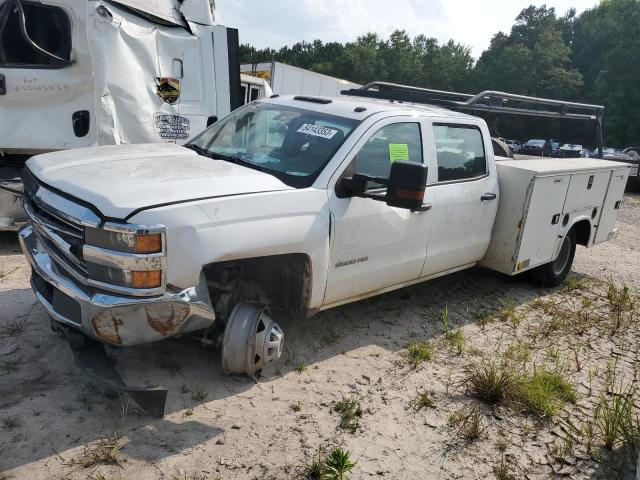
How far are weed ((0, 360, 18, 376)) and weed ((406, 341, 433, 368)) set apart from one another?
2682 mm

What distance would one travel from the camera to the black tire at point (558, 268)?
19.4 ft

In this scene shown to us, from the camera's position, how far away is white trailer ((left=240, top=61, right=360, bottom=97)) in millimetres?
15062

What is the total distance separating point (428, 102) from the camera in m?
5.32

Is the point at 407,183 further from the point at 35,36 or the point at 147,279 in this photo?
the point at 35,36

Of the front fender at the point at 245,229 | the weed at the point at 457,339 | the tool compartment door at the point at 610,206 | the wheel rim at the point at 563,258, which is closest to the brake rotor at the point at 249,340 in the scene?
the front fender at the point at 245,229

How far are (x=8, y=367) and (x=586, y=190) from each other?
18.5 feet

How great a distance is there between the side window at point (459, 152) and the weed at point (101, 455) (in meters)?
3.04

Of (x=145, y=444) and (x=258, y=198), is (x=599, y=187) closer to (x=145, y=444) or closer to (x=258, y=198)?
(x=258, y=198)

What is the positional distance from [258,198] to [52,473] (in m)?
1.75

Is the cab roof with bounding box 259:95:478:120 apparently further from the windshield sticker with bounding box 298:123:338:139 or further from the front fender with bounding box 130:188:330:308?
the front fender with bounding box 130:188:330:308

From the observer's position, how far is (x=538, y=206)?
5160 millimetres

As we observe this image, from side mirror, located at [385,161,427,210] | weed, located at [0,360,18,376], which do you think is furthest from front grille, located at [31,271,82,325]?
side mirror, located at [385,161,427,210]

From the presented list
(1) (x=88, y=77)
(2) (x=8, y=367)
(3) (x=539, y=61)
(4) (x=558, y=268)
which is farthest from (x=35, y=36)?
(3) (x=539, y=61)

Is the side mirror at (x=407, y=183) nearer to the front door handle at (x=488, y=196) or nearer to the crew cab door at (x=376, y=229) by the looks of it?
the crew cab door at (x=376, y=229)
